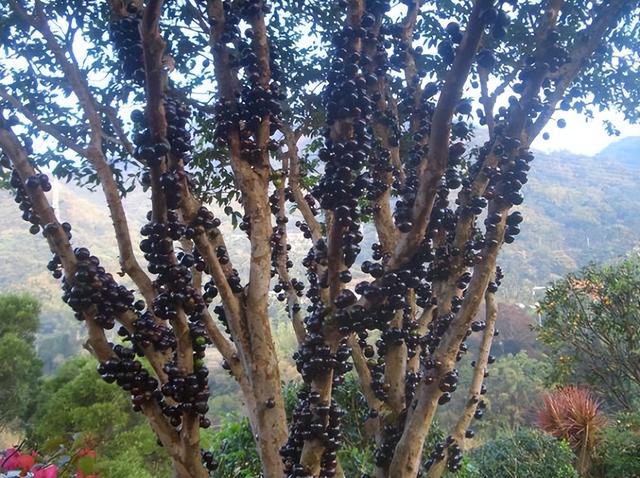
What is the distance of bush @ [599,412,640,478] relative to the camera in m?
7.23

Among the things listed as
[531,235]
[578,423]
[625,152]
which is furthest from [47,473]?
[625,152]

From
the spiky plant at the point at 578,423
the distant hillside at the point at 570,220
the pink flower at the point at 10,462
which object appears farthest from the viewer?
the distant hillside at the point at 570,220

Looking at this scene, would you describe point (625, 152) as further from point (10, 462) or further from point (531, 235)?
point (10, 462)

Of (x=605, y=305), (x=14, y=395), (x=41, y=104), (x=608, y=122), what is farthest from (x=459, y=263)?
(x=14, y=395)

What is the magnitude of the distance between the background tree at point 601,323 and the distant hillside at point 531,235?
23701 mm

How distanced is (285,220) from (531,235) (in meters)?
52.2

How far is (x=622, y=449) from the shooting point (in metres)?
7.54

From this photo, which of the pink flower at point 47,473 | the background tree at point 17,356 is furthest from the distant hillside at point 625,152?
the pink flower at point 47,473

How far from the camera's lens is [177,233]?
2.51m

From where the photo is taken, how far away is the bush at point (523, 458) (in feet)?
20.2

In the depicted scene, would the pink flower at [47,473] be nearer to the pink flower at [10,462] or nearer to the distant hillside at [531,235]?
the pink flower at [10,462]

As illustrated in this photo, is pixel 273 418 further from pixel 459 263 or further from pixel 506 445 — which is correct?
pixel 506 445

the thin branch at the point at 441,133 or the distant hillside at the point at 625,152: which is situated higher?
the distant hillside at the point at 625,152

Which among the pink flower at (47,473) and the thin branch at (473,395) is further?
the thin branch at (473,395)
